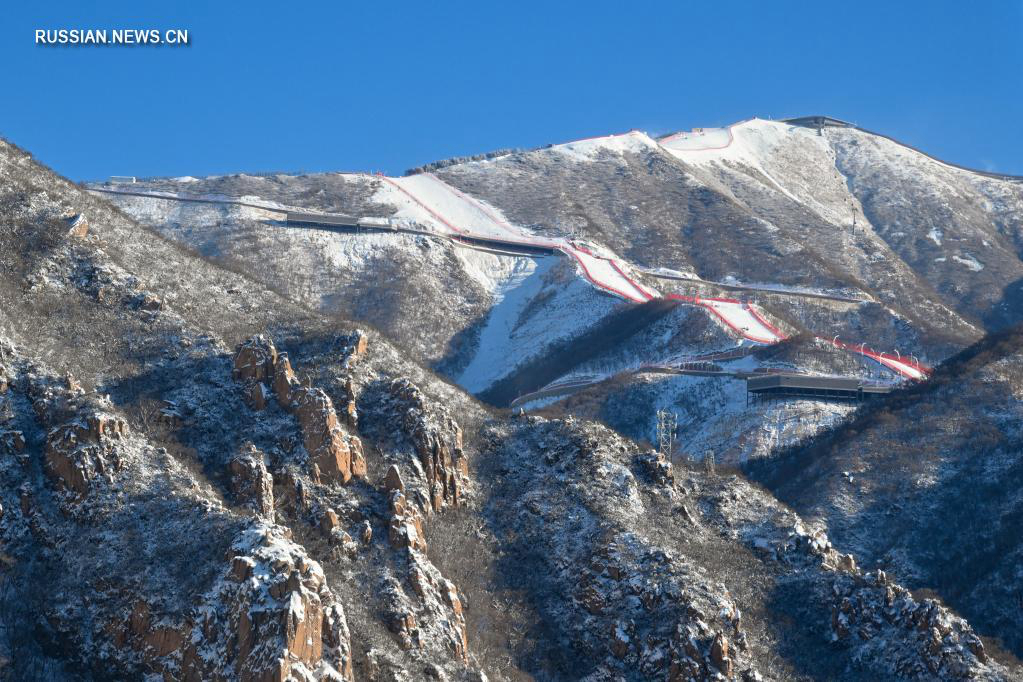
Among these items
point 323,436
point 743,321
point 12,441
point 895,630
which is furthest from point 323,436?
point 743,321

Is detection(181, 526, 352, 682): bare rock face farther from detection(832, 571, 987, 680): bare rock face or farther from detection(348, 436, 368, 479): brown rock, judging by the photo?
detection(832, 571, 987, 680): bare rock face

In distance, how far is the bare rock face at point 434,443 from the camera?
87250 millimetres

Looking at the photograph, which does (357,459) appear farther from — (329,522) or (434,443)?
(329,522)

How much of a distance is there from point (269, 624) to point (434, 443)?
23.5 metres

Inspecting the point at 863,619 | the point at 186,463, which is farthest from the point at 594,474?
the point at 186,463

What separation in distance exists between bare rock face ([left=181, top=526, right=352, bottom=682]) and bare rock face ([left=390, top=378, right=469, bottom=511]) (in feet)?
58.8

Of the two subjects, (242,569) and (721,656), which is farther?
(721,656)

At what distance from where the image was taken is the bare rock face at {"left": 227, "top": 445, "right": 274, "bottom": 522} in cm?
7888

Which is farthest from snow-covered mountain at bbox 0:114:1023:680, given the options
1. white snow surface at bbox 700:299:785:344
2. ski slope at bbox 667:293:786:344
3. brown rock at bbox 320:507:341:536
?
ski slope at bbox 667:293:786:344

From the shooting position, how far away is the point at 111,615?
6944cm

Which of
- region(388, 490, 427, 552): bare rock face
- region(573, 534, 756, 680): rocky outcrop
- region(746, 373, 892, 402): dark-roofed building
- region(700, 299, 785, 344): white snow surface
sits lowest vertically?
region(573, 534, 756, 680): rocky outcrop

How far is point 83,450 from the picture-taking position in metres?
76.7

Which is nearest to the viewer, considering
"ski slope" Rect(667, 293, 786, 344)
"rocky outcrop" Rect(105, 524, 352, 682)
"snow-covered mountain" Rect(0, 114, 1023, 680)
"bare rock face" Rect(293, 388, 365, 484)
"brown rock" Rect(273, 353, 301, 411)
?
"rocky outcrop" Rect(105, 524, 352, 682)

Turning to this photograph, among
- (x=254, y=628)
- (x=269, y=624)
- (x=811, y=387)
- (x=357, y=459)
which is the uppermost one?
(x=811, y=387)
